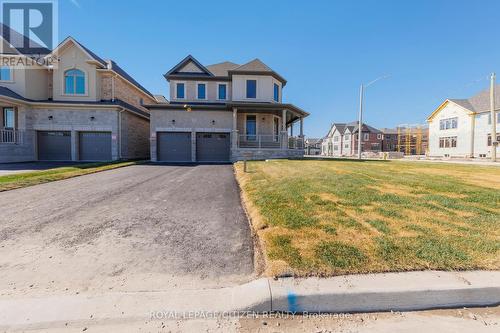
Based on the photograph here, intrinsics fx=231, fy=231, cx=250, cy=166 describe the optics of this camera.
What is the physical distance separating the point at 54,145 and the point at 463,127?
51.0m

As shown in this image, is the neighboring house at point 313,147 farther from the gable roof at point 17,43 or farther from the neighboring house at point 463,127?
the gable roof at point 17,43

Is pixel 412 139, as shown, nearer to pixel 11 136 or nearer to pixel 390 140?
pixel 390 140

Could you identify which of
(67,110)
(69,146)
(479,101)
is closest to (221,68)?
(67,110)

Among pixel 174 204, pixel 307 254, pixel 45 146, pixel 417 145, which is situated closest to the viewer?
pixel 307 254

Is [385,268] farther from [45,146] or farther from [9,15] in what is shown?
[9,15]

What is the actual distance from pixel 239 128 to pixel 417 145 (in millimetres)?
57303

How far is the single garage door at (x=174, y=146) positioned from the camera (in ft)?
61.9

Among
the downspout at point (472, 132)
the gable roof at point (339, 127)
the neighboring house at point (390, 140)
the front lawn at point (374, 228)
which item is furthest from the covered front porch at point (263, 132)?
the neighboring house at point (390, 140)

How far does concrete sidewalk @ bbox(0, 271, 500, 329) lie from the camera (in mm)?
2256

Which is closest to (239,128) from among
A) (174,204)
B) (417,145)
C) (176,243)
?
(174,204)

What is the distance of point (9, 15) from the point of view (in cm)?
1692

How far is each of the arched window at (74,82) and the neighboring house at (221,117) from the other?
6467 mm

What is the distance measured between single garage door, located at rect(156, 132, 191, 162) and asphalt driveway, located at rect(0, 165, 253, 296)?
12.2 meters

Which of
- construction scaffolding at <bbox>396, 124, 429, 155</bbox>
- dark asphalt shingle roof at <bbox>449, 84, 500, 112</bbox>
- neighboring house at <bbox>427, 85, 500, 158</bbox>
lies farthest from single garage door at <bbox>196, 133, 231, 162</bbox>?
construction scaffolding at <bbox>396, 124, 429, 155</bbox>
